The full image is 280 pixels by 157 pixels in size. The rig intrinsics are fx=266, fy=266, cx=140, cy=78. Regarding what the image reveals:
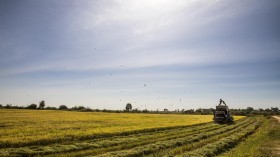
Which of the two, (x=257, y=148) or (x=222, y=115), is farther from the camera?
(x=222, y=115)

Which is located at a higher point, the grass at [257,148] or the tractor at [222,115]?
the tractor at [222,115]

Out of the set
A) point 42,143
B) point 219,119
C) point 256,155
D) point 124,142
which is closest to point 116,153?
point 124,142

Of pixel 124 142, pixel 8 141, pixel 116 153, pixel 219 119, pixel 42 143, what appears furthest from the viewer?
pixel 219 119

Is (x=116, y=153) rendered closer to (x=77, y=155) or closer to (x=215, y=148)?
(x=77, y=155)

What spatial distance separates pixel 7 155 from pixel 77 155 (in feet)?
11.3

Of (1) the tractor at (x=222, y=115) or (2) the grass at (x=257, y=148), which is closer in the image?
(2) the grass at (x=257, y=148)

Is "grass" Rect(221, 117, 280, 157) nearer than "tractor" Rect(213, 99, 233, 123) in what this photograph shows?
Yes

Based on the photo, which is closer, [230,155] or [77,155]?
[77,155]

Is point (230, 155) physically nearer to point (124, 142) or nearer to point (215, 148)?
point (215, 148)

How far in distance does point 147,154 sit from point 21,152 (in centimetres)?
681

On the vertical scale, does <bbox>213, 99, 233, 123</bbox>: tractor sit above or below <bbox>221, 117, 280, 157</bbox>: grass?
above

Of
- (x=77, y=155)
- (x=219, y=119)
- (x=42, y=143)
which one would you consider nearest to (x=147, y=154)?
(x=77, y=155)

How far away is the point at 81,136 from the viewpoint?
20.3m

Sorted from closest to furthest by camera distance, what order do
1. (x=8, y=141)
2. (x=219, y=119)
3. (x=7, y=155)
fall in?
(x=7, y=155) → (x=8, y=141) → (x=219, y=119)
